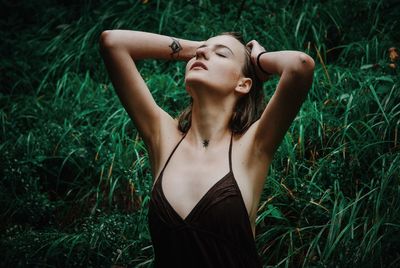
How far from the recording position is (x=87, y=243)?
363 centimetres

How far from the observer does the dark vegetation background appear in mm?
3461

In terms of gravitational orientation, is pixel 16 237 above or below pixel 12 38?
below

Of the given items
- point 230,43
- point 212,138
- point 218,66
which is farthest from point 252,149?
point 230,43

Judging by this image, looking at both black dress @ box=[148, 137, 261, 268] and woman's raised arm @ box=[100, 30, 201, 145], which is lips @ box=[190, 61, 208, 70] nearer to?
woman's raised arm @ box=[100, 30, 201, 145]

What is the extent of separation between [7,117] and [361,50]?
3053 millimetres

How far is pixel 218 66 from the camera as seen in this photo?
2.56 metres

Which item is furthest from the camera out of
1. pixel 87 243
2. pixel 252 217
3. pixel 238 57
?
pixel 87 243

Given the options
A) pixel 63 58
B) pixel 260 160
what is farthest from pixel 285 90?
pixel 63 58

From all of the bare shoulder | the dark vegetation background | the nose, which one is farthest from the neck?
the dark vegetation background

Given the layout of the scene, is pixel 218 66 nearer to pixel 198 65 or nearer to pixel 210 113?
pixel 198 65

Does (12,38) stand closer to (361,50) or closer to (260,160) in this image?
A: (361,50)

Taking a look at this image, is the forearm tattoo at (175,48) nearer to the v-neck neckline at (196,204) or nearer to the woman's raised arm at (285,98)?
the woman's raised arm at (285,98)

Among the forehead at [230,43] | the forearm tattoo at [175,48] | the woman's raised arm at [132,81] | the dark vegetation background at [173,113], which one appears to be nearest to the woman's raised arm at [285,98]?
the forehead at [230,43]

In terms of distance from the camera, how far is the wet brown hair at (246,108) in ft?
8.51
